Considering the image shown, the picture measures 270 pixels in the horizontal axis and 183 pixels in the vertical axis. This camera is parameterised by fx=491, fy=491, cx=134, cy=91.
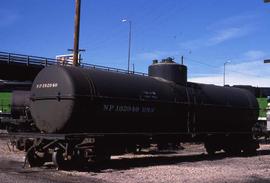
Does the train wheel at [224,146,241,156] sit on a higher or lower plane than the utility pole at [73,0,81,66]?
lower

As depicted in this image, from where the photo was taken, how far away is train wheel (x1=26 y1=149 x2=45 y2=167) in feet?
50.4

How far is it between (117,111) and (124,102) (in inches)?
16.0

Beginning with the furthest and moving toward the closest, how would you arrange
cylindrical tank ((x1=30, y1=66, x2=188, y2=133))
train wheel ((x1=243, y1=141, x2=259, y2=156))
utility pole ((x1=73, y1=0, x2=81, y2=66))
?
utility pole ((x1=73, y1=0, x2=81, y2=66)), train wheel ((x1=243, y1=141, x2=259, y2=156)), cylindrical tank ((x1=30, y1=66, x2=188, y2=133))

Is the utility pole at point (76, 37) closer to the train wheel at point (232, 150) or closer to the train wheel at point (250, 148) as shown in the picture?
the train wheel at point (232, 150)

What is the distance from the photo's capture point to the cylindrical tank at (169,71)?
61.8ft

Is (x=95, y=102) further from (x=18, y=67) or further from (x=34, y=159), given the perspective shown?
(x=18, y=67)

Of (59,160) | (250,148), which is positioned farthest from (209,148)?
(59,160)

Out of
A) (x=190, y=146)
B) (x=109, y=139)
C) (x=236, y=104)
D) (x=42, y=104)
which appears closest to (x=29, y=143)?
(x=42, y=104)

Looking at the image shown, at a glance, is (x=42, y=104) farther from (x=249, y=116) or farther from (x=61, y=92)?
(x=249, y=116)

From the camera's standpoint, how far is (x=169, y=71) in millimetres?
18922

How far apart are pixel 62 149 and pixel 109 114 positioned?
1.89m

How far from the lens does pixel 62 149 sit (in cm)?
1453

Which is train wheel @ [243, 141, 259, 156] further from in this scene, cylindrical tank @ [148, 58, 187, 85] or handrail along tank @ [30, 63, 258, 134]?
cylindrical tank @ [148, 58, 187, 85]

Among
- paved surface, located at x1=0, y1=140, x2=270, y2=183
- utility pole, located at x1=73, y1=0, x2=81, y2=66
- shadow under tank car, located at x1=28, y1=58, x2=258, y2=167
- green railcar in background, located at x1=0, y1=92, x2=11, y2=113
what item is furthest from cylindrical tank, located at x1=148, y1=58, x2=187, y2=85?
green railcar in background, located at x1=0, y1=92, x2=11, y2=113
